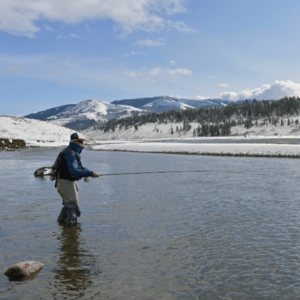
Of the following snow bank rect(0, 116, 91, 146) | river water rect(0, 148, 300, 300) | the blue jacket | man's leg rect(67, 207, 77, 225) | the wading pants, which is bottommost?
river water rect(0, 148, 300, 300)

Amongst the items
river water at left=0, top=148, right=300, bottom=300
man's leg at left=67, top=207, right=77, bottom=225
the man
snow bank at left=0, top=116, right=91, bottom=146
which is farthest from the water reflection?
snow bank at left=0, top=116, right=91, bottom=146

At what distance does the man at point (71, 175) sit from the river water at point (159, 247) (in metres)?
0.60

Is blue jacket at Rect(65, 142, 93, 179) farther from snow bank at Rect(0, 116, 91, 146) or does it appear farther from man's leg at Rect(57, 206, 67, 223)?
snow bank at Rect(0, 116, 91, 146)

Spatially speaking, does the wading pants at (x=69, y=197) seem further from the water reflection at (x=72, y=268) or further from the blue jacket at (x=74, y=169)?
the water reflection at (x=72, y=268)

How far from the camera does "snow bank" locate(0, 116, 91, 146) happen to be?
10716 centimetres

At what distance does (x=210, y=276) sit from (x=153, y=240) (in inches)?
98.6

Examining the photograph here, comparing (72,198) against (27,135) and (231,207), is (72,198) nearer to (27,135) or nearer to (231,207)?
(231,207)

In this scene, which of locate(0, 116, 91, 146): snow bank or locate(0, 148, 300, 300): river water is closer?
locate(0, 148, 300, 300): river water

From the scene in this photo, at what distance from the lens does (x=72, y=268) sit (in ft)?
21.6

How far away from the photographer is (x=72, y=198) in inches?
381

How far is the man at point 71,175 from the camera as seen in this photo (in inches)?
365

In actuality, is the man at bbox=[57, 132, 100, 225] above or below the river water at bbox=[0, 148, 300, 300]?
above

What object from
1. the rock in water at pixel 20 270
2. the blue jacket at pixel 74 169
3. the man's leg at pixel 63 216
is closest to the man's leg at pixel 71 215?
the man's leg at pixel 63 216

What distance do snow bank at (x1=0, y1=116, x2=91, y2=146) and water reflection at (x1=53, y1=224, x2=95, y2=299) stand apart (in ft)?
320
